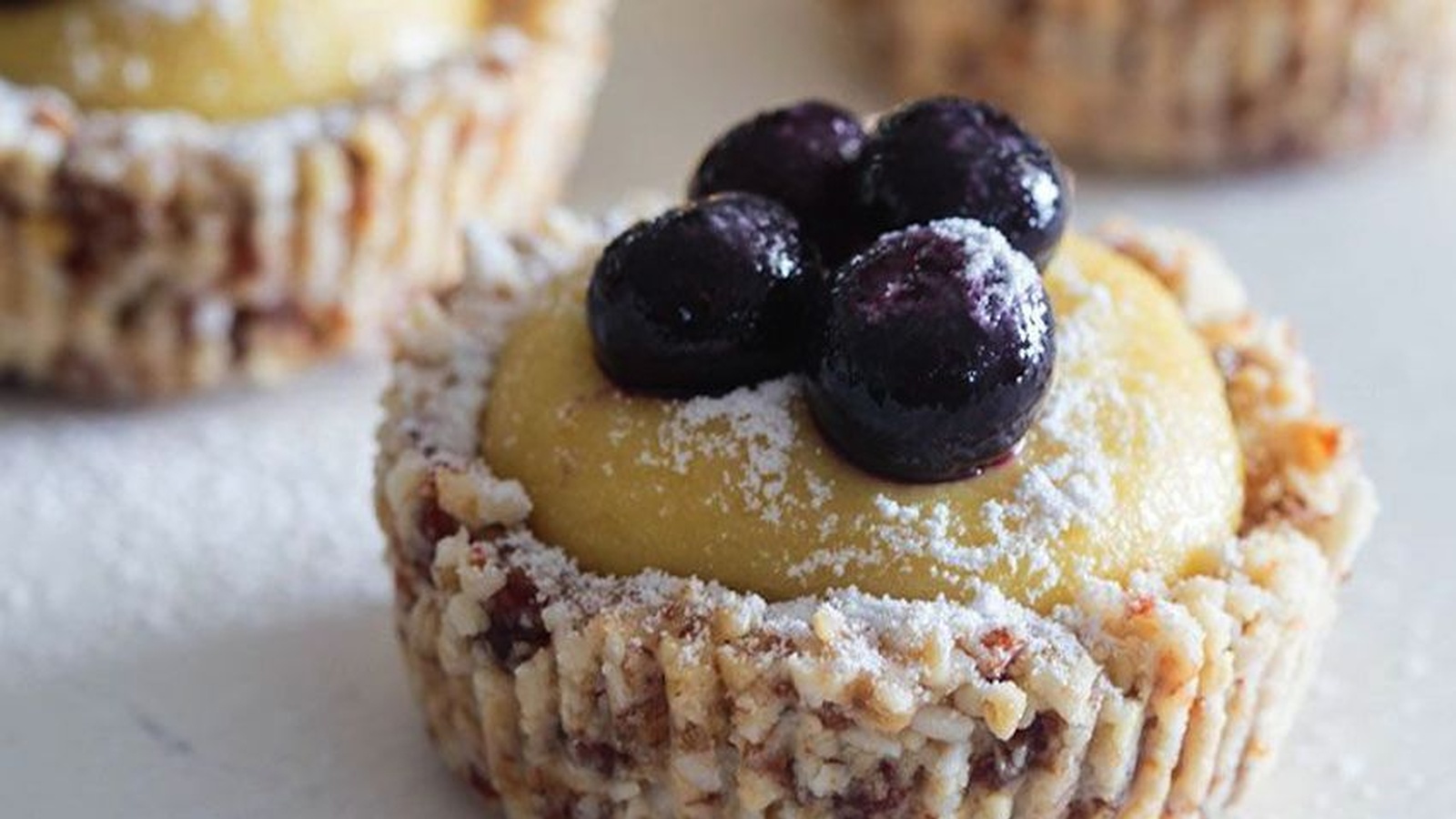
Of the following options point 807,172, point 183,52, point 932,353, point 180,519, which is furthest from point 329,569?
point 932,353

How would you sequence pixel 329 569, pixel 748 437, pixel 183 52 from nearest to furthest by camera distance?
1. pixel 748 437
2. pixel 329 569
3. pixel 183 52

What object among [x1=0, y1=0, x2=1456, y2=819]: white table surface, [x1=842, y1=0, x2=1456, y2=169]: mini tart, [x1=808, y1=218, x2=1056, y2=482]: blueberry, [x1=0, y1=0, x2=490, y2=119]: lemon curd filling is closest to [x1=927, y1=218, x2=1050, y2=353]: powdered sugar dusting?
[x1=808, y1=218, x2=1056, y2=482]: blueberry

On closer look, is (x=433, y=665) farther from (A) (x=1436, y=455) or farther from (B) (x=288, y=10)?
(A) (x=1436, y=455)

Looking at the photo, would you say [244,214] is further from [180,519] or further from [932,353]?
[932,353]

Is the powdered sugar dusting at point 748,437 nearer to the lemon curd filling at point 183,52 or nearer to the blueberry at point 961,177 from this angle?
the blueberry at point 961,177

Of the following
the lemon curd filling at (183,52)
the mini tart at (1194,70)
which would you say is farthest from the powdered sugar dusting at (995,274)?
the mini tart at (1194,70)

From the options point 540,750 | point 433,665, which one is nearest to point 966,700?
point 540,750
